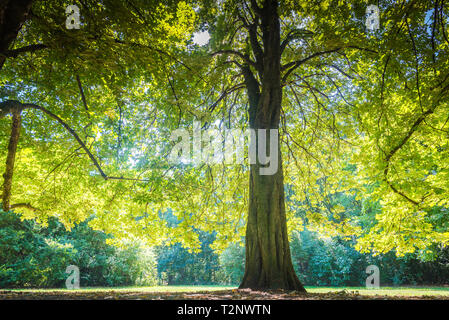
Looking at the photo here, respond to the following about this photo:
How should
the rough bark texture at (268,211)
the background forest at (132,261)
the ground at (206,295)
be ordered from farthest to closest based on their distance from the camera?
the background forest at (132,261)
the rough bark texture at (268,211)
the ground at (206,295)

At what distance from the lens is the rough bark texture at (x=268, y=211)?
235 inches

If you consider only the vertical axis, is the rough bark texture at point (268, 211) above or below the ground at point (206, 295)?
above

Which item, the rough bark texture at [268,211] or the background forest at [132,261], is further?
the background forest at [132,261]

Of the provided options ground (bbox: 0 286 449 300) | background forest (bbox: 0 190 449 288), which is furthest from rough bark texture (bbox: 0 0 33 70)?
background forest (bbox: 0 190 449 288)

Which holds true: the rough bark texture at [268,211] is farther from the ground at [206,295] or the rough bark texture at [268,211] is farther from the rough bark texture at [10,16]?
the rough bark texture at [10,16]

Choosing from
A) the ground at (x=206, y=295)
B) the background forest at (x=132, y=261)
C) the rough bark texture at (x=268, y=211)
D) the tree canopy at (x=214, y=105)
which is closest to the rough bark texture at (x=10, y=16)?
the tree canopy at (x=214, y=105)

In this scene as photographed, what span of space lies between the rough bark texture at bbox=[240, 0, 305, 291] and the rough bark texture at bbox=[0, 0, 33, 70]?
4.90 meters

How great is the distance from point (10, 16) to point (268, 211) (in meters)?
5.61

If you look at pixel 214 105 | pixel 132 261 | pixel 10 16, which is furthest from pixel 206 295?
pixel 132 261

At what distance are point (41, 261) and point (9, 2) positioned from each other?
18.0 m

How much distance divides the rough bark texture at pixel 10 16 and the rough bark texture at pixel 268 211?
490cm

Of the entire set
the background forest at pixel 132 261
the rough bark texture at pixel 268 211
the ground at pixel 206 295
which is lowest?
the background forest at pixel 132 261

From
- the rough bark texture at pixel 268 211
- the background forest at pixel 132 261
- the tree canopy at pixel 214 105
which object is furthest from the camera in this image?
the background forest at pixel 132 261
